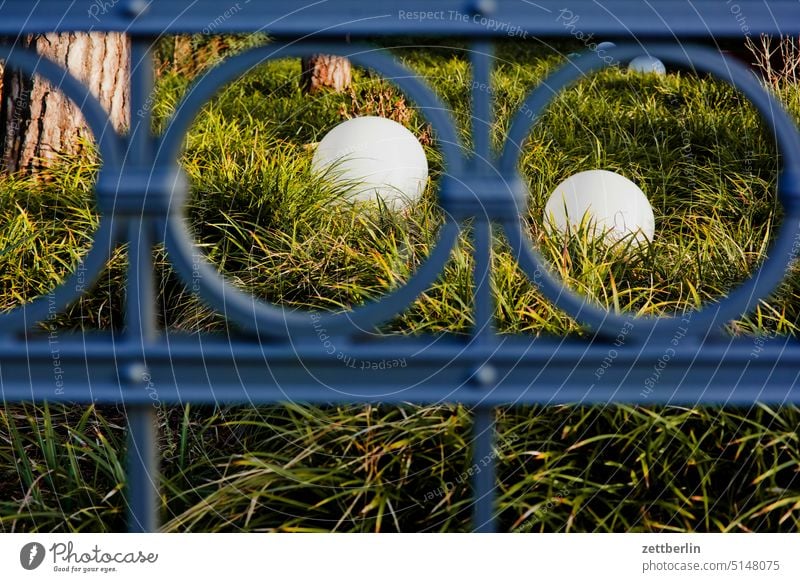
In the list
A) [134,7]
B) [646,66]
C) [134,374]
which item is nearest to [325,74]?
[646,66]

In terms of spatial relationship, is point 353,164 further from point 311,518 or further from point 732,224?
point 311,518

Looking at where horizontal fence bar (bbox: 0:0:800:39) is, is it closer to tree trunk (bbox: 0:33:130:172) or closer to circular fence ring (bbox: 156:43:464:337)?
circular fence ring (bbox: 156:43:464:337)

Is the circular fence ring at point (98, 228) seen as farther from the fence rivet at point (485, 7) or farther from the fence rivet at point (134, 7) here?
the fence rivet at point (485, 7)

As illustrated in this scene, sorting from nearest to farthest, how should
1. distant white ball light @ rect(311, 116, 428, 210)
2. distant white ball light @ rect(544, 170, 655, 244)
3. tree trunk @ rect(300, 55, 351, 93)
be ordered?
1. distant white ball light @ rect(544, 170, 655, 244)
2. distant white ball light @ rect(311, 116, 428, 210)
3. tree trunk @ rect(300, 55, 351, 93)

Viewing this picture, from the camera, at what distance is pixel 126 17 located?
3.46ft

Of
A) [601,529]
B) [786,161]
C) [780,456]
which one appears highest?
[786,161]

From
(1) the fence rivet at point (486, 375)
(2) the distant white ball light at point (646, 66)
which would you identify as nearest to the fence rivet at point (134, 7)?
(1) the fence rivet at point (486, 375)

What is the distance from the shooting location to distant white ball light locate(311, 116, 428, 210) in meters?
2.42

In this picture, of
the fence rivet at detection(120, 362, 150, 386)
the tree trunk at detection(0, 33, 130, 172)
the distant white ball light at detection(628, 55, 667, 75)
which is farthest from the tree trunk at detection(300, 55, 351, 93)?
the fence rivet at detection(120, 362, 150, 386)

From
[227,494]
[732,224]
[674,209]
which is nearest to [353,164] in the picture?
[674,209]

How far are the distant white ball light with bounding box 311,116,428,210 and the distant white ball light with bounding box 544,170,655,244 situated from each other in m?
0.46

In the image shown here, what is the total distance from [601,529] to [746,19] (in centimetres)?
77

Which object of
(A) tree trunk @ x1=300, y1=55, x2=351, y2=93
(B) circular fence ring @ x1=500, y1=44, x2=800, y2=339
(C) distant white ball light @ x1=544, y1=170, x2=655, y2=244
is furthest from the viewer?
(A) tree trunk @ x1=300, y1=55, x2=351, y2=93

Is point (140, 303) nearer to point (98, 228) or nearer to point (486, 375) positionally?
point (98, 228)
